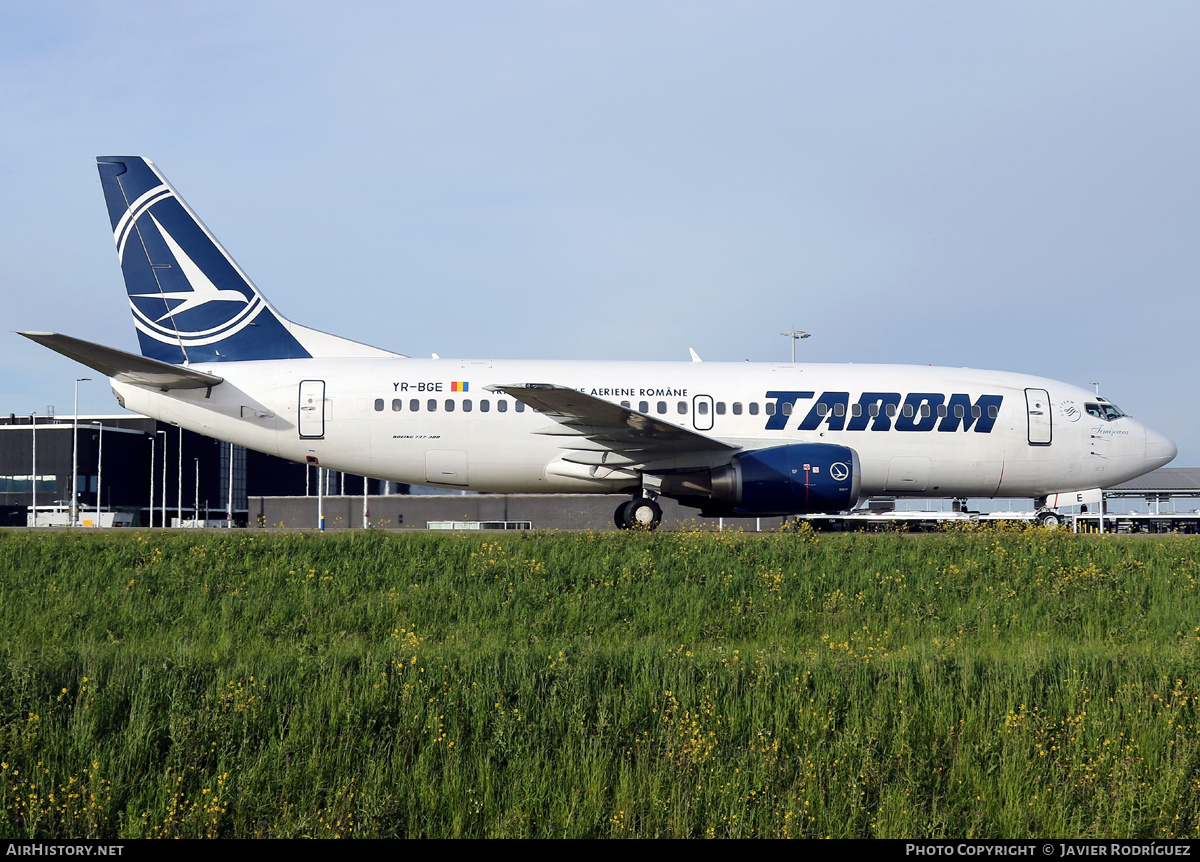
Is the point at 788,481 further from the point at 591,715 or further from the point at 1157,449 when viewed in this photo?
the point at 591,715

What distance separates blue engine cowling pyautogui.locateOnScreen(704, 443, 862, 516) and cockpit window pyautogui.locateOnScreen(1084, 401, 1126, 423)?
7.03 metres

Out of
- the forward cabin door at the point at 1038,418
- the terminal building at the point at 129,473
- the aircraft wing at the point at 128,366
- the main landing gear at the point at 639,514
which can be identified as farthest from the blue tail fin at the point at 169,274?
the terminal building at the point at 129,473

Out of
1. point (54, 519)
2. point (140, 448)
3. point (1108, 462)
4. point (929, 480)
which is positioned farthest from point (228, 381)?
point (140, 448)

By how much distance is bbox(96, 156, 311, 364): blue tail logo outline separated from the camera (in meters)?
21.4

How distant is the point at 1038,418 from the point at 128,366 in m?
19.9

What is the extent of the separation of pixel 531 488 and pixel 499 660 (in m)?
12.4

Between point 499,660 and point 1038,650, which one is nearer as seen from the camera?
point 499,660

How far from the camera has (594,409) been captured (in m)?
18.6

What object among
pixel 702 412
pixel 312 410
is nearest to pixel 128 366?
pixel 312 410

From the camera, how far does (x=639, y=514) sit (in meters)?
20.3

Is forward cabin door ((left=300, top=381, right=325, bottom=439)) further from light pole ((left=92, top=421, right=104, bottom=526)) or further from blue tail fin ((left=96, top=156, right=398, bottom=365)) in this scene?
light pole ((left=92, top=421, right=104, bottom=526))

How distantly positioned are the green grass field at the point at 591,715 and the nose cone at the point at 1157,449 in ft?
37.2

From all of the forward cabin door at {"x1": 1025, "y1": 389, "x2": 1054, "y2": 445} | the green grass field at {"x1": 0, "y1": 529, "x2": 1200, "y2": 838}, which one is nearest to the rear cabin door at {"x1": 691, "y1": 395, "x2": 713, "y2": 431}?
the forward cabin door at {"x1": 1025, "y1": 389, "x2": 1054, "y2": 445}
